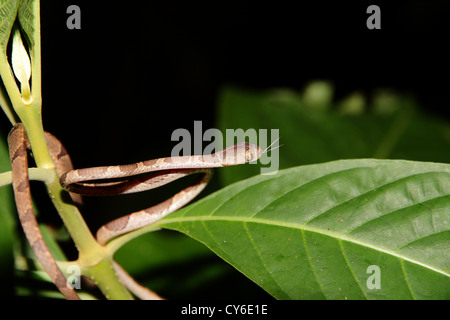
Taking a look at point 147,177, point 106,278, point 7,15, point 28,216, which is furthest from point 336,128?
point 7,15

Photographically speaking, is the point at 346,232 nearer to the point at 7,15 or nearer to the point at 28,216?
the point at 28,216

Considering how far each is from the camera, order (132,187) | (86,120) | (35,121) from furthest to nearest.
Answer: (86,120) < (132,187) < (35,121)

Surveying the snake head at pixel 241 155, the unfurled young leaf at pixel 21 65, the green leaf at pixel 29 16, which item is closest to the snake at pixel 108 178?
the snake head at pixel 241 155

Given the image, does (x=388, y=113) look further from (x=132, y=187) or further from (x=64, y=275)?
(x=64, y=275)

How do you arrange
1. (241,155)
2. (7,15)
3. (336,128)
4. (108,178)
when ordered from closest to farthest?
(7,15), (108,178), (241,155), (336,128)

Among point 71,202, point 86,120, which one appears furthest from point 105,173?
point 86,120
